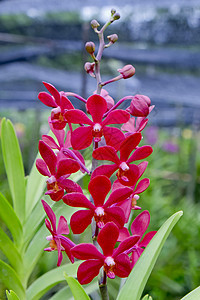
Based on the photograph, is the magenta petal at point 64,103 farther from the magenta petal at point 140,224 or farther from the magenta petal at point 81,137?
the magenta petal at point 140,224

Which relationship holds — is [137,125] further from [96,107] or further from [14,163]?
[14,163]

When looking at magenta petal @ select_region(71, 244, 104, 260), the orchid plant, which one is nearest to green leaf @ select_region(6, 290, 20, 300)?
the orchid plant

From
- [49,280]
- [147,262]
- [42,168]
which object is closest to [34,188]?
[49,280]

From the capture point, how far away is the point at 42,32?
3998 mm

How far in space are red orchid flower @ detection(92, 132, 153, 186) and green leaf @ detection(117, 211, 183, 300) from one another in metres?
0.08

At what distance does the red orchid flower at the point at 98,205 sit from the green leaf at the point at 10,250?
9.5 inches

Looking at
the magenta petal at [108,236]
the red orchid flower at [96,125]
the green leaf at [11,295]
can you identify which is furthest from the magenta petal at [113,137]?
the green leaf at [11,295]

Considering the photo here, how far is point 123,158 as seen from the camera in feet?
1.76

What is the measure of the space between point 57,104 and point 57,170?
0.33 feet

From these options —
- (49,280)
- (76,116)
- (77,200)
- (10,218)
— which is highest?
(76,116)

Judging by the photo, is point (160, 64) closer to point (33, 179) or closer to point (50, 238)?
point (33, 179)

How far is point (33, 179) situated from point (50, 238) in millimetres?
311

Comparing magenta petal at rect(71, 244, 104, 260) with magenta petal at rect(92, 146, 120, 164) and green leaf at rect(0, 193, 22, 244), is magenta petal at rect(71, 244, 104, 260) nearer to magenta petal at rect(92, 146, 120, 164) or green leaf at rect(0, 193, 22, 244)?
magenta petal at rect(92, 146, 120, 164)

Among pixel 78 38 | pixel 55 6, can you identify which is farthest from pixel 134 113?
pixel 78 38
